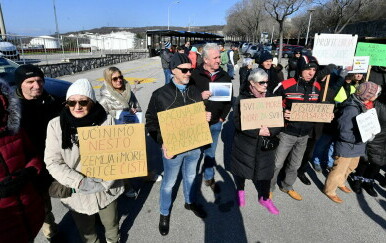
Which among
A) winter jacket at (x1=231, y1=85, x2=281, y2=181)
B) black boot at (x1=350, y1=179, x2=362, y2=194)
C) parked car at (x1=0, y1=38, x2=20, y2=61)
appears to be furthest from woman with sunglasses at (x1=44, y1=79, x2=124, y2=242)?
parked car at (x1=0, y1=38, x2=20, y2=61)

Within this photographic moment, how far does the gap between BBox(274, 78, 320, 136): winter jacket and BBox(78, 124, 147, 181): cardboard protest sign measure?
2.01 meters

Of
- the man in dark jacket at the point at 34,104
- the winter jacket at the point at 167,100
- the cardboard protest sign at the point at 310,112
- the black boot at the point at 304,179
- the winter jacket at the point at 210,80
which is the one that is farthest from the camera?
the black boot at the point at 304,179

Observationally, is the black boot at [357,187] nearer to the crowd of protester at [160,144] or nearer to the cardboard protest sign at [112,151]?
the crowd of protester at [160,144]

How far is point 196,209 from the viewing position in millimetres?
2941

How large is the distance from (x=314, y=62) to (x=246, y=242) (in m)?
2.31

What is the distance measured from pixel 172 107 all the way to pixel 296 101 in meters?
1.68

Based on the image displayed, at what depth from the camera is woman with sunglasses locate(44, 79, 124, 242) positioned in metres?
1.76

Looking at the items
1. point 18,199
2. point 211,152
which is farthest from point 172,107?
point 18,199

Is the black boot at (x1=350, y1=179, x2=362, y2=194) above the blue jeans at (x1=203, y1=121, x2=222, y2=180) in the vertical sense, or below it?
below

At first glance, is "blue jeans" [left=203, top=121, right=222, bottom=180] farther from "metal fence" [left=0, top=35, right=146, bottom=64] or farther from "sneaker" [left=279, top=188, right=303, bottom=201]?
"metal fence" [left=0, top=35, right=146, bottom=64]

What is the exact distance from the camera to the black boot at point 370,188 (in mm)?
3443

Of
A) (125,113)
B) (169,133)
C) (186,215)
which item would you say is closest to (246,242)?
(186,215)

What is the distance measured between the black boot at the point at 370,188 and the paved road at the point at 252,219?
3.0 inches

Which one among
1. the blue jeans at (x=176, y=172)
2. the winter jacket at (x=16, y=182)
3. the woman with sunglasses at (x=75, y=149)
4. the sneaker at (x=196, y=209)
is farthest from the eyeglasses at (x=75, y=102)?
the sneaker at (x=196, y=209)
